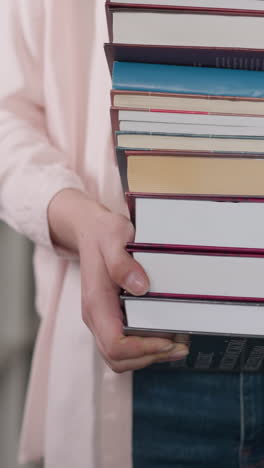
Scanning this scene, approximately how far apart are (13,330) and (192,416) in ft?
3.61

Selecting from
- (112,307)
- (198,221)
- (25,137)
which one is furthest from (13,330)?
(198,221)

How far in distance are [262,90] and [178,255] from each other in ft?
0.43

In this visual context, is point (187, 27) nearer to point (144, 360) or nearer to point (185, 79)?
point (185, 79)

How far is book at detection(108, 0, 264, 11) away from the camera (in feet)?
1.12

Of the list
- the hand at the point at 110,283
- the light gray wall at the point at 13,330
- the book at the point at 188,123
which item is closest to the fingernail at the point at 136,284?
the hand at the point at 110,283

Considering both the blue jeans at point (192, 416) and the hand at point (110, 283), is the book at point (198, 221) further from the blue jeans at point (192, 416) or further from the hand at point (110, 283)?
the blue jeans at point (192, 416)

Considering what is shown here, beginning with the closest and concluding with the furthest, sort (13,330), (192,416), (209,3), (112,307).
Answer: (209,3), (112,307), (192,416), (13,330)

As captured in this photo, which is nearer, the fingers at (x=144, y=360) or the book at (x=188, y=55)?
the book at (x=188, y=55)

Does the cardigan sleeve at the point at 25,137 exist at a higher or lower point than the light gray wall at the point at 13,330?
higher

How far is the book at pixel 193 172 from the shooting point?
0.35 m

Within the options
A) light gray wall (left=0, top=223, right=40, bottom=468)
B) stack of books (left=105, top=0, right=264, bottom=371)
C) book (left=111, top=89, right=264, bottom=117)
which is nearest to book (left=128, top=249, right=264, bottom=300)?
stack of books (left=105, top=0, right=264, bottom=371)

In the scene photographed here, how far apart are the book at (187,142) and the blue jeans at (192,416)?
0.91 ft

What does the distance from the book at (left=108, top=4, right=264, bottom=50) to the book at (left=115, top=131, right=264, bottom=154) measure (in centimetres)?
6

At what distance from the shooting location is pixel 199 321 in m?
0.41
